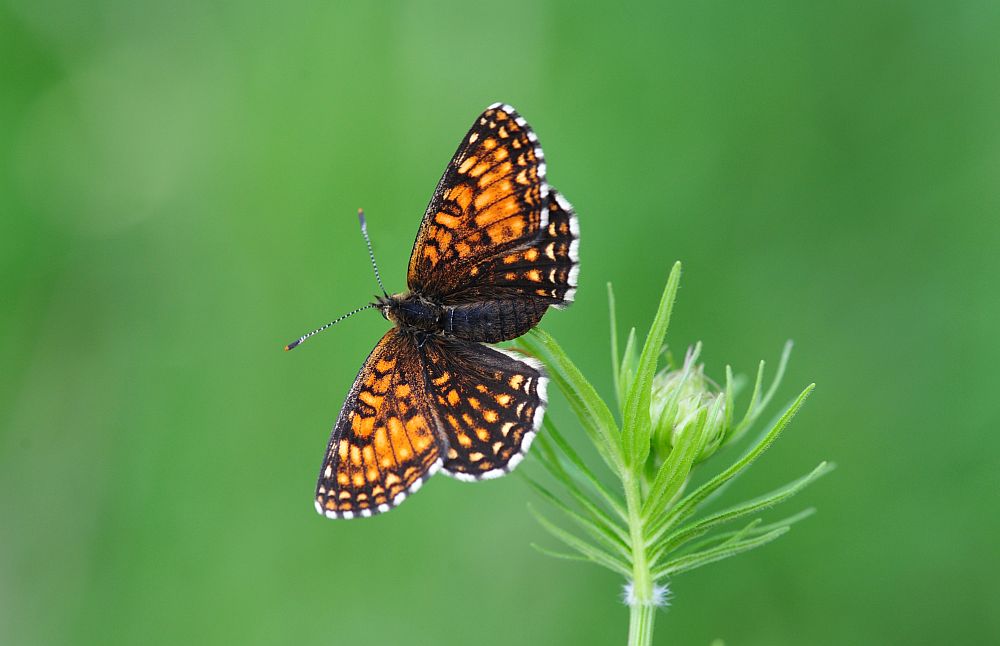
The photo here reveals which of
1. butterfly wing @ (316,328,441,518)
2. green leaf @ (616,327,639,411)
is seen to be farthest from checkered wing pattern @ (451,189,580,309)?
green leaf @ (616,327,639,411)

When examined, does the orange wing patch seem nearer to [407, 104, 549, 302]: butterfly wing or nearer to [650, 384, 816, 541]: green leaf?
[407, 104, 549, 302]: butterfly wing

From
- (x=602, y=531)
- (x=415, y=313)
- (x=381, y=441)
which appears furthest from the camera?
(x=415, y=313)

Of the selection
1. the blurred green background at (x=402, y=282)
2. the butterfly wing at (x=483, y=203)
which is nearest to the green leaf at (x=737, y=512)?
the butterfly wing at (x=483, y=203)

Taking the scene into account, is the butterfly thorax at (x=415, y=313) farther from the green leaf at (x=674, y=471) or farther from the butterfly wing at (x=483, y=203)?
the green leaf at (x=674, y=471)

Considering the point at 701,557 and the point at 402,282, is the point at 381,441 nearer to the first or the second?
the point at 701,557

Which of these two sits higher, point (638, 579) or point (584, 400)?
point (584, 400)

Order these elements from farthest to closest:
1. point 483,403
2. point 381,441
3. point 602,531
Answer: point 381,441, point 483,403, point 602,531

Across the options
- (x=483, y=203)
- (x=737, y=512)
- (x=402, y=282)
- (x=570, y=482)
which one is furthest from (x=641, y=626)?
(x=402, y=282)
